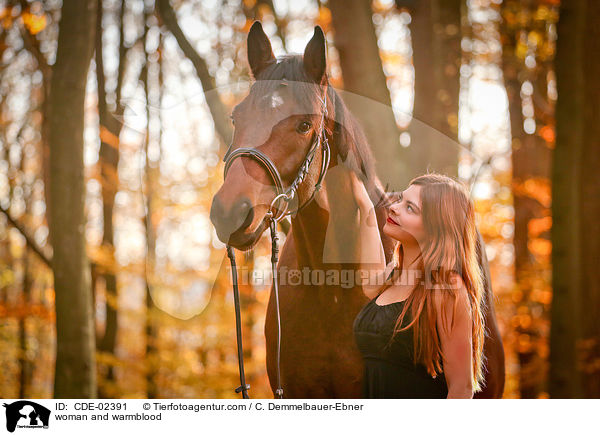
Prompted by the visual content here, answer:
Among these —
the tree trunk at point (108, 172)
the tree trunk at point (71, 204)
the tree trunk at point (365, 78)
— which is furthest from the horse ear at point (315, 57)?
the tree trunk at point (71, 204)

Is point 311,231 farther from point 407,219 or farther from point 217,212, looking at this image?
point 217,212

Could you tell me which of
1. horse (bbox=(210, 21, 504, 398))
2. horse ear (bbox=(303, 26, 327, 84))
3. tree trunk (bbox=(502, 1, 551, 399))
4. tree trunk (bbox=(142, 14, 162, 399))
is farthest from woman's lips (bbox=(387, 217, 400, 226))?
tree trunk (bbox=(502, 1, 551, 399))

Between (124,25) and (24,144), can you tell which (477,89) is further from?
(24,144)

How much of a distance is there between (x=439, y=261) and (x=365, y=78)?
1381 mm

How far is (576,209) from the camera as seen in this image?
9.66 feet

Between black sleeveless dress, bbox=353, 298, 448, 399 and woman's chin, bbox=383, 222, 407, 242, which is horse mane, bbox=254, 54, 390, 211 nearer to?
woman's chin, bbox=383, 222, 407, 242

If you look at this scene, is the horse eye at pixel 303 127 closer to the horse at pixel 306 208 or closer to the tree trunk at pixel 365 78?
the horse at pixel 306 208

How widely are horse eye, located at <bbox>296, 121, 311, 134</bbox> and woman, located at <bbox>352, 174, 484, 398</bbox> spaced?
272mm

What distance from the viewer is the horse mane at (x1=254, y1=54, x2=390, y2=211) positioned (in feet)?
4.87

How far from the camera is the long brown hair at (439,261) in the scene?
59.9 inches

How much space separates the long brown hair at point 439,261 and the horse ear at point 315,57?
0.53 m

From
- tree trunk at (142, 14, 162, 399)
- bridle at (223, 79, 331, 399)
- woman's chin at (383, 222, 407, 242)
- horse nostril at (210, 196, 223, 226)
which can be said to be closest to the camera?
horse nostril at (210, 196, 223, 226)
